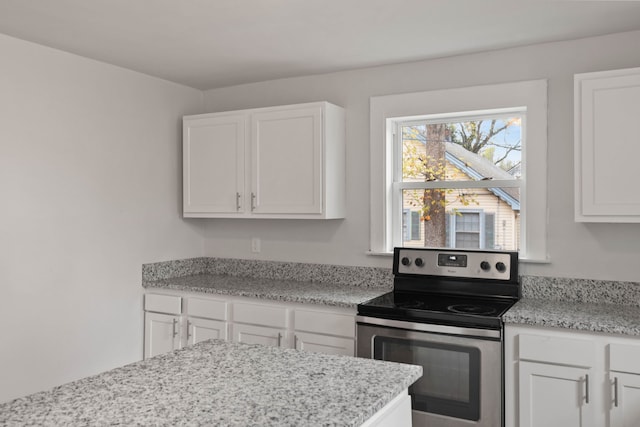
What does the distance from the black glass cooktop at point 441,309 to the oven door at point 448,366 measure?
34 mm

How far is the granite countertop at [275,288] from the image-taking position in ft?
10.1

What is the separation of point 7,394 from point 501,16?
10.4 ft

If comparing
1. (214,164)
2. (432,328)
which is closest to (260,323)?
(432,328)

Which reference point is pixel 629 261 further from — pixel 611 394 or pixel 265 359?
pixel 265 359

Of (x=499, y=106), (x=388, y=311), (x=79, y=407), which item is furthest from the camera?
(x=499, y=106)

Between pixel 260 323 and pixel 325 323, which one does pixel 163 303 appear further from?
pixel 325 323

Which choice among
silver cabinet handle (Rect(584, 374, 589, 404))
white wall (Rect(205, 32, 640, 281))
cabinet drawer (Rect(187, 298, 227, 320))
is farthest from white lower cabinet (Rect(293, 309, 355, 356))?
silver cabinet handle (Rect(584, 374, 589, 404))

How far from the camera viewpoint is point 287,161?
137 inches

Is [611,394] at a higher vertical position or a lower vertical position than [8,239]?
lower

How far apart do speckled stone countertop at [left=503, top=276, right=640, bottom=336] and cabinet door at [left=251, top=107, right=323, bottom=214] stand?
4.34ft

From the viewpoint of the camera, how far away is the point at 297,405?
4.36 ft

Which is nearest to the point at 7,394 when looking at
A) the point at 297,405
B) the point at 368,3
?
the point at 297,405

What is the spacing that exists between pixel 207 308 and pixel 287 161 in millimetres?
1054

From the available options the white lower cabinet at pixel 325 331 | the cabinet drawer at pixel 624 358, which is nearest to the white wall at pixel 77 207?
the white lower cabinet at pixel 325 331
